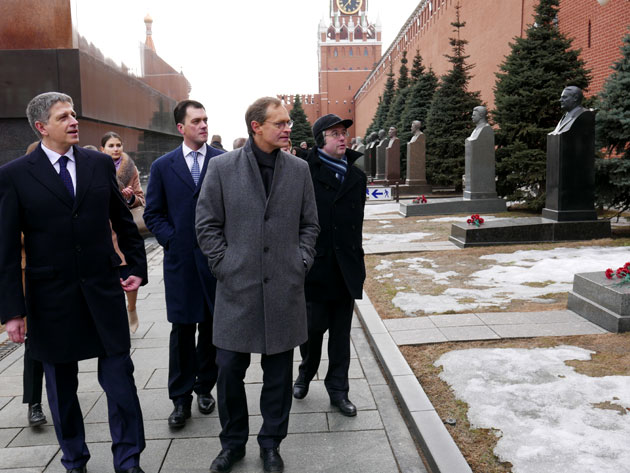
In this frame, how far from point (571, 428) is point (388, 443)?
0.97 m

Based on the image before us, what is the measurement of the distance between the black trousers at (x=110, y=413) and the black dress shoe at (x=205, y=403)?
0.80 metres

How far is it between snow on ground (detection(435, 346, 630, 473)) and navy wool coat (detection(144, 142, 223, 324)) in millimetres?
1712

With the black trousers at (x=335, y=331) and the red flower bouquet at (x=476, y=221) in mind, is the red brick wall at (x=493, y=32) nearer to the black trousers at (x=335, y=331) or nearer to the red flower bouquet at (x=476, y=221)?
the red flower bouquet at (x=476, y=221)

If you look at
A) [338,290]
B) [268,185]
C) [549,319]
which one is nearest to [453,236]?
[549,319]

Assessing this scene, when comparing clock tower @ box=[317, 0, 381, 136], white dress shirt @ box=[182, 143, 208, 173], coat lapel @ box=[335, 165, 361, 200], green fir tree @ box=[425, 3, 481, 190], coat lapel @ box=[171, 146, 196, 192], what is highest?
clock tower @ box=[317, 0, 381, 136]

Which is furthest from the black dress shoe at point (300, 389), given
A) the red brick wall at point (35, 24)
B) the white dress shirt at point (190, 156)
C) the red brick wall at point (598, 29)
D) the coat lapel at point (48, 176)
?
the red brick wall at point (598, 29)

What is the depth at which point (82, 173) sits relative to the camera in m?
3.11

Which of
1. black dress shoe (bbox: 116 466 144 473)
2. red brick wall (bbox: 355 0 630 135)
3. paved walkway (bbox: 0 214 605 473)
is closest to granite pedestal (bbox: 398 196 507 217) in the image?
red brick wall (bbox: 355 0 630 135)

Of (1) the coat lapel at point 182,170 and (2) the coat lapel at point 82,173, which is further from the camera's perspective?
(1) the coat lapel at point 182,170

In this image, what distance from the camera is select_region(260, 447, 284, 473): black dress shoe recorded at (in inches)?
123

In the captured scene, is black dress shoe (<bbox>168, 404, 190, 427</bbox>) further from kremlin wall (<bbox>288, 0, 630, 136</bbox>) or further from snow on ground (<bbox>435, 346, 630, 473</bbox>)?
→ kremlin wall (<bbox>288, 0, 630, 136</bbox>)

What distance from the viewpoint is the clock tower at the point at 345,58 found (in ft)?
321

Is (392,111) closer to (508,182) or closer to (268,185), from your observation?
(508,182)

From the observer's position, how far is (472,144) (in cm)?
1577
